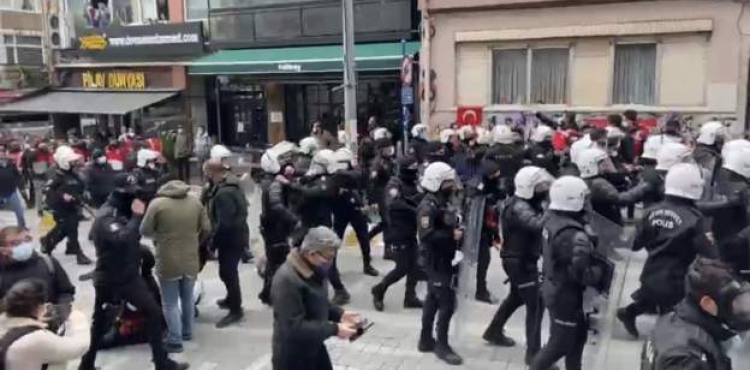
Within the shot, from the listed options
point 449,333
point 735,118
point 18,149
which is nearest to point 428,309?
point 449,333

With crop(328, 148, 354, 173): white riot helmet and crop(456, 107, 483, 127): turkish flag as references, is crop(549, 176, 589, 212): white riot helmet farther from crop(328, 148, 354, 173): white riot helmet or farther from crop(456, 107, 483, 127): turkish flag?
crop(456, 107, 483, 127): turkish flag

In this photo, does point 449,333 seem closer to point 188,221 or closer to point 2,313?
point 188,221

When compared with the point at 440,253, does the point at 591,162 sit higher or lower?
higher

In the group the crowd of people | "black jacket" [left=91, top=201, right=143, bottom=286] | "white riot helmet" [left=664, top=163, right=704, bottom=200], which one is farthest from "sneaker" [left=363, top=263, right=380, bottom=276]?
"white riot helmet" [left=664, top=163, right=704, bottom=200]

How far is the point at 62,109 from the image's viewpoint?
892 inches

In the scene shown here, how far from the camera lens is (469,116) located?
16156 millimetres

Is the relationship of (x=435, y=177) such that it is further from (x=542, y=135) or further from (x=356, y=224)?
(x=542, y=135)

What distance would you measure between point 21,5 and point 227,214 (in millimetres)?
30146

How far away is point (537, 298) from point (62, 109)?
66.4 ft

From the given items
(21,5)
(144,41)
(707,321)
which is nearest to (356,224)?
(707,321)

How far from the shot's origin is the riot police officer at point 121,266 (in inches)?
235

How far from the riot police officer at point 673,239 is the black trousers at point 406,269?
101 inches

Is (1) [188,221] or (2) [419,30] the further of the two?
(2) [419,30]

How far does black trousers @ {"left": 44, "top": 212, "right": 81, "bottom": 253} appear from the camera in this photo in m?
10.5
